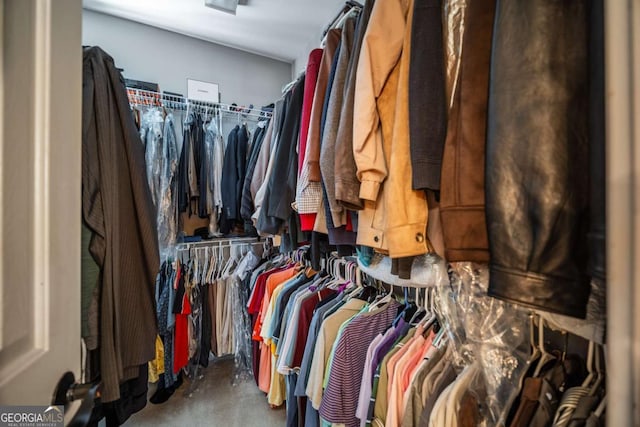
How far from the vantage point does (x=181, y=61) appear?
2.26m

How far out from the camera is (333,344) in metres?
0.99

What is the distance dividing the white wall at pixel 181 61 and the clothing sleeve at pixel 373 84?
2.13 m

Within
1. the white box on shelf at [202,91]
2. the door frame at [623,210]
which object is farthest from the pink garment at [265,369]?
the white box on shelf at [202,91]

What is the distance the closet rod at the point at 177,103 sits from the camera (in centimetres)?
195

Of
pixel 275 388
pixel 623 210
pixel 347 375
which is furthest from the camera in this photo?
pixel 275 388

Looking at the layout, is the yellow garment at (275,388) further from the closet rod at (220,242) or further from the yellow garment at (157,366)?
the closet rod at (220,242)

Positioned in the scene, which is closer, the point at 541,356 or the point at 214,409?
the point at 541,356

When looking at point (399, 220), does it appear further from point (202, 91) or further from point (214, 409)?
point (202, 91)

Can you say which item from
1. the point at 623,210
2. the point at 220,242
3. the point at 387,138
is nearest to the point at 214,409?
the point at 220,242

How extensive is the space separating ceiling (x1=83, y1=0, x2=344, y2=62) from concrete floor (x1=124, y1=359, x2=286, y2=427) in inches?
106

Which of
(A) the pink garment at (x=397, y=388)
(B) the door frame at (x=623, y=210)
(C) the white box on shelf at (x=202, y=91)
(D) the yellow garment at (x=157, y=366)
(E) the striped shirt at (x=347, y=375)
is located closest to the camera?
(B) the door frame at (x=623, y=210)

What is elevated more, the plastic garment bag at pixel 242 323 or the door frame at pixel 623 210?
the door frame at pixel 623 210

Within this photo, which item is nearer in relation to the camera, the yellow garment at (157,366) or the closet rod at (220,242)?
the yellow garment at (157,366)

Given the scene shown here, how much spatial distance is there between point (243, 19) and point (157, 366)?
2.55 metres
